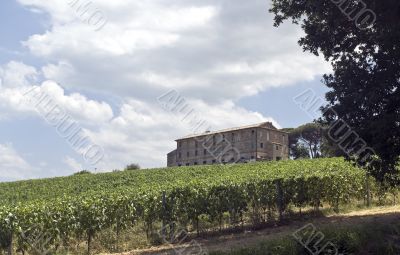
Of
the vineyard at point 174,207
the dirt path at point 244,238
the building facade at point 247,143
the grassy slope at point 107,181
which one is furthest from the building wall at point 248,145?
the dirt path at point 244,238

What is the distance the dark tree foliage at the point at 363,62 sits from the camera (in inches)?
521

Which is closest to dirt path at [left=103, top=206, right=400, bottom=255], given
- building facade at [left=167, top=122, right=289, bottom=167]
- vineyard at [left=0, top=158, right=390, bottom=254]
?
vineyard at [left=0, top=158, right=390, bottom=254]

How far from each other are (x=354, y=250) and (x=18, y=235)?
1009 cm

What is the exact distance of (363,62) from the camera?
1463 centimetres

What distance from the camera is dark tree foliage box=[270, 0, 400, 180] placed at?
13.2m

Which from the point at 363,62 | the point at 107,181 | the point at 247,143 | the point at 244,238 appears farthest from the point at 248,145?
the point at 363,62

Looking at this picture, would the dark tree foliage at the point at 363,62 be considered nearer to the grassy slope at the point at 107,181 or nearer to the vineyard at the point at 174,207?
the vineyard at the point at 174,207

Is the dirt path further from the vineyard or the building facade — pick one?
the building facade

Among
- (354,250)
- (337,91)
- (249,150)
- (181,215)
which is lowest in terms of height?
(354,250)

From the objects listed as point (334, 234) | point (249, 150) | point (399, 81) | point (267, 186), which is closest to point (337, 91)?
point (399, 81)

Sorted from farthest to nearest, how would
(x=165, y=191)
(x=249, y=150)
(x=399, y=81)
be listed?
(x=249, y=150)
(x=165, y=191)
(x=399, y=81)

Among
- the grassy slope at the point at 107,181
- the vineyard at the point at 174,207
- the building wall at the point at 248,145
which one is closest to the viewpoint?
the vineyard at the point at 174,207

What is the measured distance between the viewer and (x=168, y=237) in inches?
703

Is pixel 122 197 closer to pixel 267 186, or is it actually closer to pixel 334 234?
pixel 267 186
